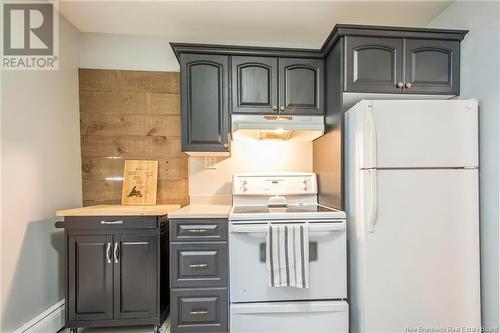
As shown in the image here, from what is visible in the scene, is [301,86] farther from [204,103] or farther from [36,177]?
[36,177]

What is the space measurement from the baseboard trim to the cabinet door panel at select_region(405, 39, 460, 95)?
3.07m

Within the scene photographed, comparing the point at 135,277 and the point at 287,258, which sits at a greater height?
the point at 287,258

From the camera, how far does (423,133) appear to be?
163cm

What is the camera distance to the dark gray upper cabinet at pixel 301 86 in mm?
2090

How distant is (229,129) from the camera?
2.10 m

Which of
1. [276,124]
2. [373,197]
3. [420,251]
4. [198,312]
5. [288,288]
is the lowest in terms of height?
[198,312]

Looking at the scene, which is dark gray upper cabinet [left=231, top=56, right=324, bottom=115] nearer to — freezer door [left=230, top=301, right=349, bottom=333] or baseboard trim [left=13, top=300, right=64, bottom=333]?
freezer door [left=230, top=301, right=349, bottom=333]

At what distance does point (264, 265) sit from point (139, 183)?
1.38 m

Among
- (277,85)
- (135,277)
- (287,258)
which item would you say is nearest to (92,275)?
(135,277)

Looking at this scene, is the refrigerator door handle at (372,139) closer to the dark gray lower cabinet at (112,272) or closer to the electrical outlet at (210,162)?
the electrical outlet at (210,162)

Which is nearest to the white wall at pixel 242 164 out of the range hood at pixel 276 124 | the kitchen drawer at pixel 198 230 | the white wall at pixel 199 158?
the white wall at pixel 199 158

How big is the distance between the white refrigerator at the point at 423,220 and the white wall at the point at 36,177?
2255 millimetres

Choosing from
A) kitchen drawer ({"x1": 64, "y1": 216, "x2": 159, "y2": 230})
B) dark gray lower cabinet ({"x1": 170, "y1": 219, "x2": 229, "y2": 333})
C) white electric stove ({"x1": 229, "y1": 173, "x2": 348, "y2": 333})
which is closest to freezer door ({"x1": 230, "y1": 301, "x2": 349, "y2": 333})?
white electric stove ({"x1": 229, "y1": 173, "x2": 348, "y2": 333})

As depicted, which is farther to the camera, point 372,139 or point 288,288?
point 288,288
